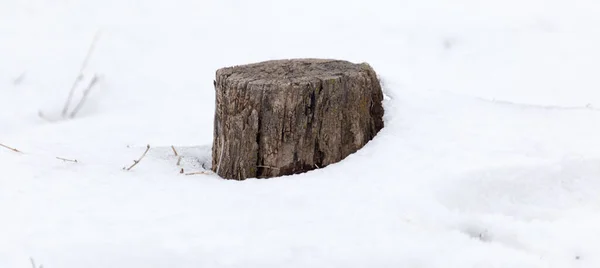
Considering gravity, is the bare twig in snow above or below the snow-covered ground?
below

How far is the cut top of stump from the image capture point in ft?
8.03

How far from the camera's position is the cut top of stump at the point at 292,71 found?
245cm

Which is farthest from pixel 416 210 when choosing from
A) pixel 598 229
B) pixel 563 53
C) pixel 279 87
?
pixel 563 53

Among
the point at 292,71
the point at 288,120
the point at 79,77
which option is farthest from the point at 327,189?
the point at 79,77

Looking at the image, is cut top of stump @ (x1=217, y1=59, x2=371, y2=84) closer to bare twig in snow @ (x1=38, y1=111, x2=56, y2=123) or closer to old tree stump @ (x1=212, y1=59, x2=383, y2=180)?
old tree stump @ (x1=212, y1=59, x2=383, y2=180)

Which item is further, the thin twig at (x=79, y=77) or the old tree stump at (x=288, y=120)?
the thin twig at (x=79, y=77)

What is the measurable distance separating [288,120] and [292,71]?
0.26 metres

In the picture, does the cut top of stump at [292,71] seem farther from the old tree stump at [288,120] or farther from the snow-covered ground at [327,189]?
the snow-covered ground at [327,189]

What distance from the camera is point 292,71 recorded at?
2.56 metres

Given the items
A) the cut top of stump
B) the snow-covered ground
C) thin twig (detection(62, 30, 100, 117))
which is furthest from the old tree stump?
thin twig (detection(62, 30, 100, 117))

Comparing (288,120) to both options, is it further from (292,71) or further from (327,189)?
(327,189)

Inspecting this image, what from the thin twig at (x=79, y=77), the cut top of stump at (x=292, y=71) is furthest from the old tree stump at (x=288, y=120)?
the thin twig at (x=79, y=77)

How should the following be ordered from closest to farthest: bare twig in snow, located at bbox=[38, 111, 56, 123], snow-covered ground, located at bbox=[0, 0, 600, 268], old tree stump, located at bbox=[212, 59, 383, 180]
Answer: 1. snow-covered ground, located at bbox=[0, 0, 600, 268]
2. old tree stump, located at bbox=[212, 59, 383, 180]
3. bare twig in snow, located at bbox=[38, 111, 56, 123]

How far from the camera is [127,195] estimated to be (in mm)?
2137
